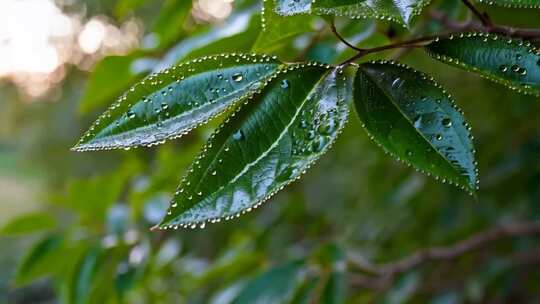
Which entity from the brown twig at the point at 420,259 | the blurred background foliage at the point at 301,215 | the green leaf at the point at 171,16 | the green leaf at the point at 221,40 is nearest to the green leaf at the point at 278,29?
the blurred background foliage at the point at 301,215

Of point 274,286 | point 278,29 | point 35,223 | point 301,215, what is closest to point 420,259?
point 274,286

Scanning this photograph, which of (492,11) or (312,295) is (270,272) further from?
(492,11)

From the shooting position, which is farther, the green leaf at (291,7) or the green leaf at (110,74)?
the green leaf at (110,74)

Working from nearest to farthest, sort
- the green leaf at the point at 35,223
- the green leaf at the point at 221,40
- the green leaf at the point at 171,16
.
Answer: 1. the green leaf at the point at 221,40
2. the green leaf at the point at 171,16
3. the green leaf at the point at 35,223

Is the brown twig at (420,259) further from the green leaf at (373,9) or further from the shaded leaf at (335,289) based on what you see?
the green leaf at (373,9)

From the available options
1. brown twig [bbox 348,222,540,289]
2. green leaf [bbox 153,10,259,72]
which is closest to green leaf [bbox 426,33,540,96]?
green leaf [bbox 153,10,259,72]

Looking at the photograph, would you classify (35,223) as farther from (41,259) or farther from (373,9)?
(373,9)

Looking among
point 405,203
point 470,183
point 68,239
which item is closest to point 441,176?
point 470,183
